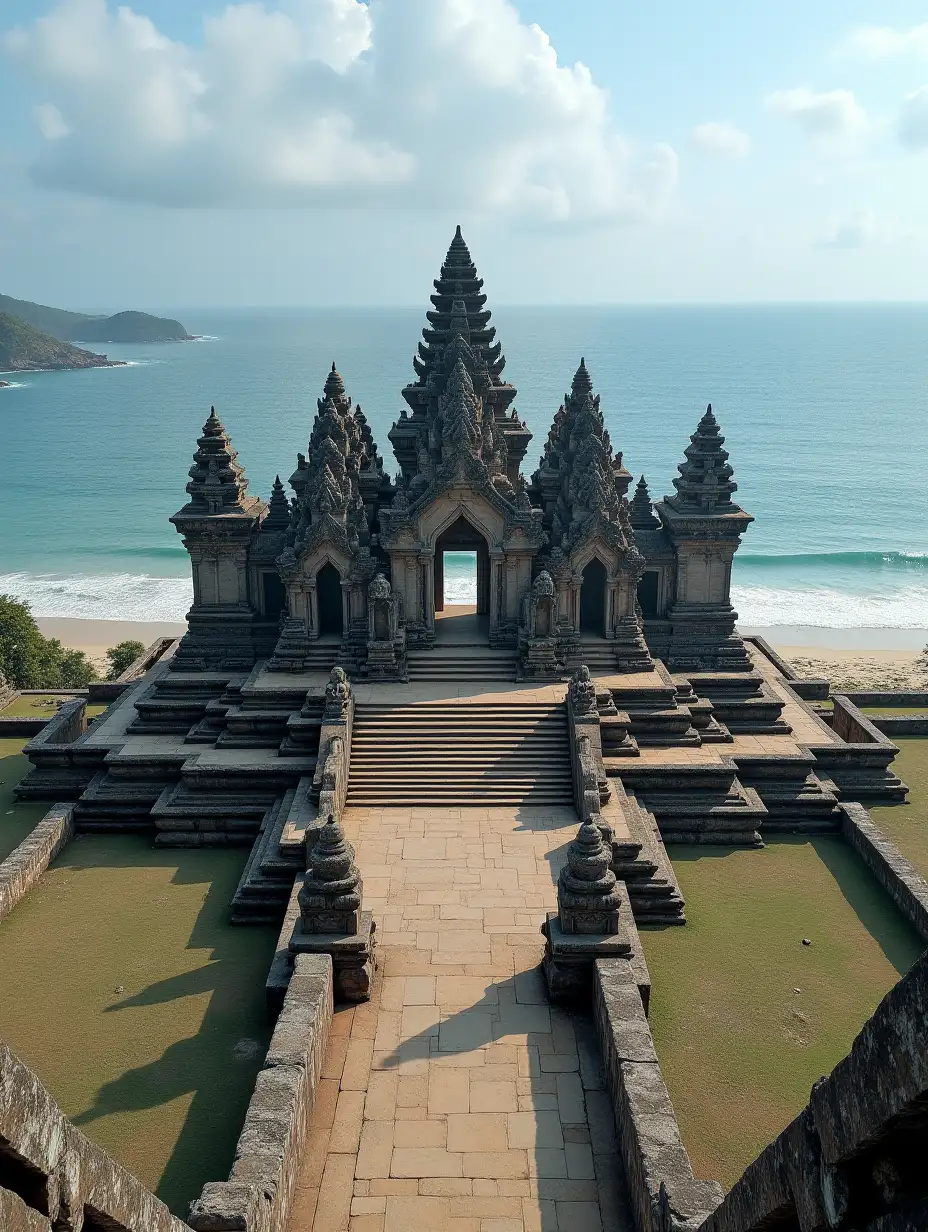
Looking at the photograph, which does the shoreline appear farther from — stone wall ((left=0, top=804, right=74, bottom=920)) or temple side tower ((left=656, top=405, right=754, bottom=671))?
stone wall ((left=0, top=804, right=74, bottom=920))

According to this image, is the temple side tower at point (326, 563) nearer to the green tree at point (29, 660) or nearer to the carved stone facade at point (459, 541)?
the carved stone facade at point (459, 541)

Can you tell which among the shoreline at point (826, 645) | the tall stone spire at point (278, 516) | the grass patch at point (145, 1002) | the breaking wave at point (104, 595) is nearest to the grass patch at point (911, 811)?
the grass patch at point (145, 1002)

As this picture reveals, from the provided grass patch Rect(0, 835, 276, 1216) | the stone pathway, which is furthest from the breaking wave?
the stone pathway

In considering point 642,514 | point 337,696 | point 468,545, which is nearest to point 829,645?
point 642,514

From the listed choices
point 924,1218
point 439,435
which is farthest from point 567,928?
point 439,435

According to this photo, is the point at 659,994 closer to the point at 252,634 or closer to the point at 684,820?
the point at 684,820

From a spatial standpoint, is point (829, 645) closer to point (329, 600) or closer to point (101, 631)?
point (329, 600)

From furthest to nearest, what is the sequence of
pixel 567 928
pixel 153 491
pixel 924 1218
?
pixel 153 491 → pixel 567 928 → pixel 924 1218
